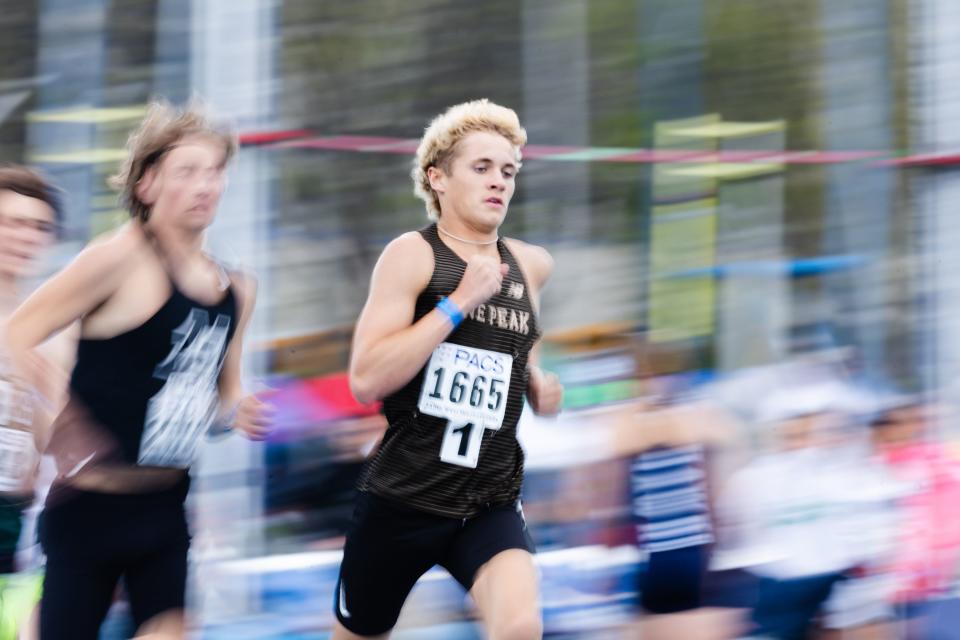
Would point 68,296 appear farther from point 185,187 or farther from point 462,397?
point 462,397

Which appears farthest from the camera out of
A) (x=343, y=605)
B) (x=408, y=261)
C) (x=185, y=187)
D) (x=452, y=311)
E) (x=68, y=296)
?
(x=343, y=605)

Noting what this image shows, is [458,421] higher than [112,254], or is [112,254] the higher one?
[112,254]

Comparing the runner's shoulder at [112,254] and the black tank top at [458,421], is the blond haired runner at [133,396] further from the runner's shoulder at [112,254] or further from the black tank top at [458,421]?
the black tank top at [458,421]

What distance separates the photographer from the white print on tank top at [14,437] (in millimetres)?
3389

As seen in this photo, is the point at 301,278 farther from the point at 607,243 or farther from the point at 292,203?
the point at 607,243

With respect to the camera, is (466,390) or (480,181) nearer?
(466,390)

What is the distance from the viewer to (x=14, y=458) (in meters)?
3.39

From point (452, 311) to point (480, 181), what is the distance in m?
0.40

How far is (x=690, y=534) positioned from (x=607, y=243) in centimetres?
176

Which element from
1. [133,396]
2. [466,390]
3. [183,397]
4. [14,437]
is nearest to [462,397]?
[466,390]

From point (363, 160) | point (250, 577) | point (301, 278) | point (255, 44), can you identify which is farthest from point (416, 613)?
point (255, 44)

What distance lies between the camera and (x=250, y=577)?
5.02 metres

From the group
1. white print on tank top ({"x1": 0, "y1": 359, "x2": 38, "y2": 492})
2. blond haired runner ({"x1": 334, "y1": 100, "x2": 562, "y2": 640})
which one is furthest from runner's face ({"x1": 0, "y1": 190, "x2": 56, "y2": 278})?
blond haired runner ({"x1": 334, "y1": 100, "x2": 562, "y2": 640})

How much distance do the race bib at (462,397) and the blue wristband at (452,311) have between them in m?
0.11
